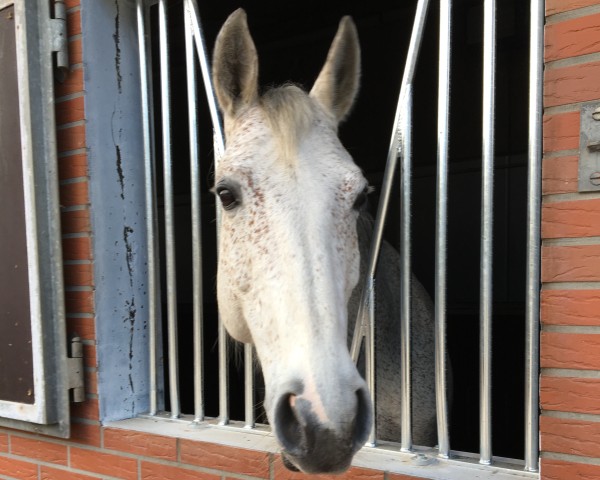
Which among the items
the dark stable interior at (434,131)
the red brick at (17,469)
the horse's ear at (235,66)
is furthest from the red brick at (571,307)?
the dark stable interior at (434,131)

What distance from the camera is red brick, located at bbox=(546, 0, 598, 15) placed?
4.10 ft

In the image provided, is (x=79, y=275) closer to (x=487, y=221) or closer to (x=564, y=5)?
(x=487, y=221)

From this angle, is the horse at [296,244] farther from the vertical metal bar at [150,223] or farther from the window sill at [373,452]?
the vertical metal bar at [150,223]

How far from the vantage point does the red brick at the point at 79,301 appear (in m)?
2.07

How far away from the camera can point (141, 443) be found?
202 centimetres

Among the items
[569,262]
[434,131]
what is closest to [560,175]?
[569,262]

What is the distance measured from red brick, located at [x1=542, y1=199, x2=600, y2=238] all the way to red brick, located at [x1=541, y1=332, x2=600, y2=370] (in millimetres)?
259

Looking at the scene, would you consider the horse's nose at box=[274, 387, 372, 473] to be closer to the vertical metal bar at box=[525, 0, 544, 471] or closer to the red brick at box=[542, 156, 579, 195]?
the vertical metal bar at box=[525, 0, 544, 471]

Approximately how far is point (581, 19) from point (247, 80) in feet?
3.01

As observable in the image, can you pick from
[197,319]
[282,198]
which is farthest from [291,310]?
[197,319]

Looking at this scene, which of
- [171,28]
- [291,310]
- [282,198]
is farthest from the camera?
[171,28]

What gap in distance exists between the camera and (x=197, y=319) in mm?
2045

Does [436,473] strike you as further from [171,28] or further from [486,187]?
[171,28]

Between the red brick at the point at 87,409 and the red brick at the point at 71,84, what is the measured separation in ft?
4.19
